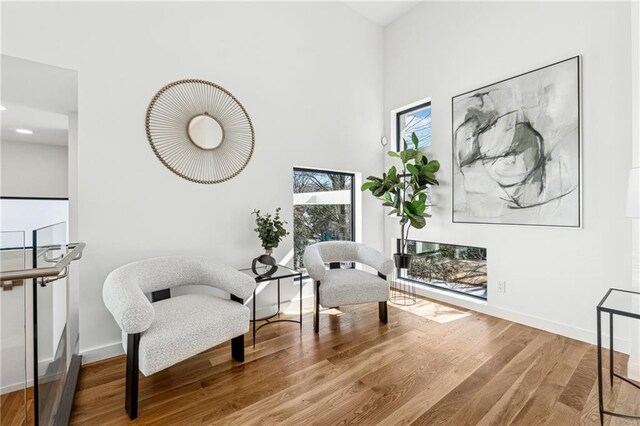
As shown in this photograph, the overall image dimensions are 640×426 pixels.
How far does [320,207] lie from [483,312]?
7.11ft

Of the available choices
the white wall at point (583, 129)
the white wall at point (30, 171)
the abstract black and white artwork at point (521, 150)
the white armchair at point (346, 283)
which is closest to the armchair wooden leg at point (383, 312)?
the white armchair at point (346, 283)

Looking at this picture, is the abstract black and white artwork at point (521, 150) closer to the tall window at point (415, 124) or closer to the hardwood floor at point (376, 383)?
the tall window at point (415, 124)

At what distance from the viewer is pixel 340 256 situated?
3.19 metres

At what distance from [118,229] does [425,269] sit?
340cm

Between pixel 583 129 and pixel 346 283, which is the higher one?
pixel 583 129

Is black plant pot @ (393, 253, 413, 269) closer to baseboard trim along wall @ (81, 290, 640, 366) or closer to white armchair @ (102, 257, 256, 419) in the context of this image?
baseboard trim along wall @ (81, 290, 640, 366)

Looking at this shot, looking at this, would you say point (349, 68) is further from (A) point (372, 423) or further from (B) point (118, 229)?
(A) point (372, 423)

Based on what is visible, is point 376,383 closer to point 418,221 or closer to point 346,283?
point 346,283

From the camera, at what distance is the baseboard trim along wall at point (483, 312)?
2145mm

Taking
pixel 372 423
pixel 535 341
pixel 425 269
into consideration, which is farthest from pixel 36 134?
pixel 535 341

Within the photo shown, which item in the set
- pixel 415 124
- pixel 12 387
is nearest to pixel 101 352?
pixel 12 387

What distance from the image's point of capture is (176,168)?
2.48 metres

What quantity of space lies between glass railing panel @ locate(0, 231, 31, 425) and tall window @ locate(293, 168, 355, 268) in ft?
7.78

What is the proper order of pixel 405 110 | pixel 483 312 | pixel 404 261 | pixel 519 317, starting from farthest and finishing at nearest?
1. pixel 405 110
2. pixel 404 261
3. pixel 483 312
4. pixel 519 317
